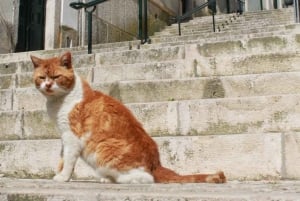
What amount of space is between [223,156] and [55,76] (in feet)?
5.18

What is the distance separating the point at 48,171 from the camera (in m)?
4.25

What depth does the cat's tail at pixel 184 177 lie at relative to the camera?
307 centimetres

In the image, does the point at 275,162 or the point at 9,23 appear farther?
the point at 9,23

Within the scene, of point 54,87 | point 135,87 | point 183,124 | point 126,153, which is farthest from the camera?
point 135,87

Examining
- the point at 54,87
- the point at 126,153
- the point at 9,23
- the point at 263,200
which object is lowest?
the point at 263,200

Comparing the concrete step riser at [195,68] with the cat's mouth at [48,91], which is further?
the concrete step riser at [195,68]

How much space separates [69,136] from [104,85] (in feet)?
5.46

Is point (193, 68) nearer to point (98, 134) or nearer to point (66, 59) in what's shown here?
point (66, 59)

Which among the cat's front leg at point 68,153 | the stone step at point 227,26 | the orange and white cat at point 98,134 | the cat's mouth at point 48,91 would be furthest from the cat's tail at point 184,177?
the stone step at point 227,26

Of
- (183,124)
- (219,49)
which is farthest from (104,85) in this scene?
(219,49)

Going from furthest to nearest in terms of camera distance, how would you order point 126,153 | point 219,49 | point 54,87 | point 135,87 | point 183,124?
1. point 219,49
2. point 135,87
3. point 183,124
4. point 54,87
5. point 126,153

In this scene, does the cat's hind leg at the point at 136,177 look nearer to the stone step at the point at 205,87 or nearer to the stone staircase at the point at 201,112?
the stone staircase at the point at 201,112

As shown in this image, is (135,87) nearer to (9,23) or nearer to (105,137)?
(105,137)

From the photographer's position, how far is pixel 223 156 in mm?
3791
